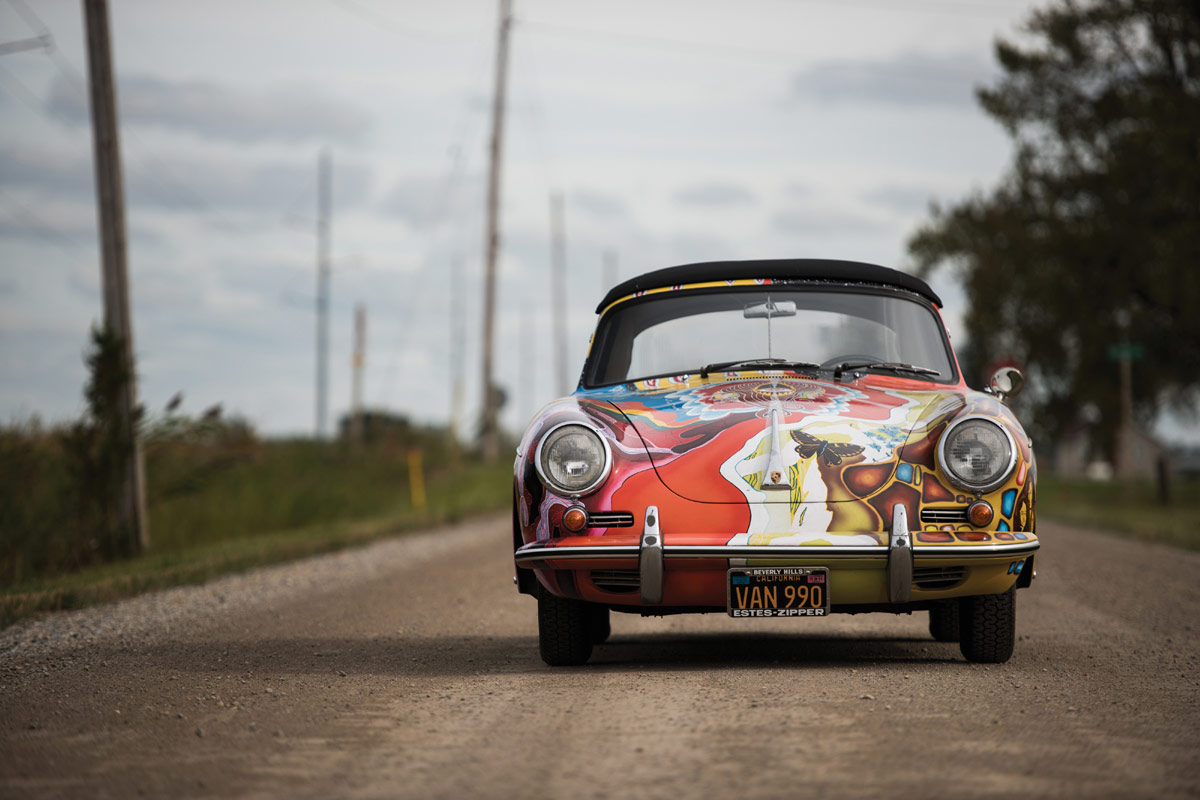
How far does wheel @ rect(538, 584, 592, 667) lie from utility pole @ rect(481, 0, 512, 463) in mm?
27969

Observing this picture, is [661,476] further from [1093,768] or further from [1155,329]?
[1155,329]

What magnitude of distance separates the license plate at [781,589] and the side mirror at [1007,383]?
5.31ft

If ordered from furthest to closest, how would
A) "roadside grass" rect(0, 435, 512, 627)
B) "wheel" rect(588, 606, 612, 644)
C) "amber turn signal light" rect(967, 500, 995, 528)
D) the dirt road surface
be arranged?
"roadside grass" rect(0, 435, 512, 627) < "wheel" rect(588, 606, 612, 644) < "amber turn signal light" rect(967, 500, 995, 528) < the dirt road surface

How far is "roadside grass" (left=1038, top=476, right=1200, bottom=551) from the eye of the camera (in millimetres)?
16719

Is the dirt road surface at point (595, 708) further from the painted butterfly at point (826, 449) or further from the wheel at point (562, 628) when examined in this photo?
the painted butterfly at point (826, 449)

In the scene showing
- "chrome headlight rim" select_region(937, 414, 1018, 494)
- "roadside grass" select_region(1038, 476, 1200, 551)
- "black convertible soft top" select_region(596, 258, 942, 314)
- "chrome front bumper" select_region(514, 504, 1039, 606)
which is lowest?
"roadside grass" select_region(1038, 476, 1200, 551)

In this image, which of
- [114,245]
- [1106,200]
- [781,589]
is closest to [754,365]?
[781,589]

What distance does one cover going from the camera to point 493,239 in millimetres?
33875

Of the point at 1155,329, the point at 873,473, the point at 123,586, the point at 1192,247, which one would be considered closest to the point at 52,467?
the point at 123,586

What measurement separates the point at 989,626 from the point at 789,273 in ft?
6.04

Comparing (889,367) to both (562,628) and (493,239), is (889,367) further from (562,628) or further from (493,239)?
(493,239)

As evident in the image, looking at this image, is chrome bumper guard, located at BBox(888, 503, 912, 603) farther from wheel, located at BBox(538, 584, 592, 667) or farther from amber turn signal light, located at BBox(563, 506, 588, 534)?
wheel, located at BBox(538, 584, 592, 667)

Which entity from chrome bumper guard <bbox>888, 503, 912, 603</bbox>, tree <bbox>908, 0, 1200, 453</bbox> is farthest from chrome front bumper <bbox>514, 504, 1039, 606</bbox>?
tree <bbox>908, 0, 1200, 453</bbox>

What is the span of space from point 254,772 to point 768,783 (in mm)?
1435
